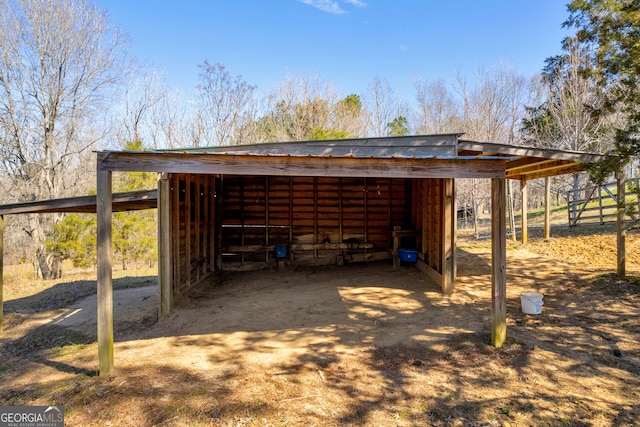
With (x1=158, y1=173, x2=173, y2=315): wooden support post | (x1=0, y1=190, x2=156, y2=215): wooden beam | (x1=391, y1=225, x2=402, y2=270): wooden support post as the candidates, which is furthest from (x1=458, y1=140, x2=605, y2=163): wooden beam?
(x1=0, y1=190, x2=156, y2=215): wooden beam

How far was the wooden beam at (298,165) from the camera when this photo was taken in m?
4.15

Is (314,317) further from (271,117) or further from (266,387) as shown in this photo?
(271,117)

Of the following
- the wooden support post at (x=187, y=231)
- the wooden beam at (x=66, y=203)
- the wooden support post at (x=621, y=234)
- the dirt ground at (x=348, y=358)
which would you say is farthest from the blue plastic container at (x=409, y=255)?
the wooden beam at (x=66, y=203)

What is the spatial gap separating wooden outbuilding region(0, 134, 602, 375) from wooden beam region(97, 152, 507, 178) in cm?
1

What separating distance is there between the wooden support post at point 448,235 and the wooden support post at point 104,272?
605 centimetres

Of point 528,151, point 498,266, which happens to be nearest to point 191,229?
point 498,266

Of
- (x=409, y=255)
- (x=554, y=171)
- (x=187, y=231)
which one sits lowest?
(x=409, y=255)

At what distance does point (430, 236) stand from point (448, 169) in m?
4.29

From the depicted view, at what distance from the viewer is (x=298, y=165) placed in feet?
14.2

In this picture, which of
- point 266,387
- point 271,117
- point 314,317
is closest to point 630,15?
point 314,317

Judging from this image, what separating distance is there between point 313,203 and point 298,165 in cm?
653

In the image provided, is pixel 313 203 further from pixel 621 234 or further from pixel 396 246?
pixel 621 234

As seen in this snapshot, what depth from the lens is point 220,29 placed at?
64.2ft

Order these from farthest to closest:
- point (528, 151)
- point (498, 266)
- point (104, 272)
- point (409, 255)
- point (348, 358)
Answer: point (409, 255) < point (528, 151) < point (498, 266) < point (348, 358) < point (104, 272)
